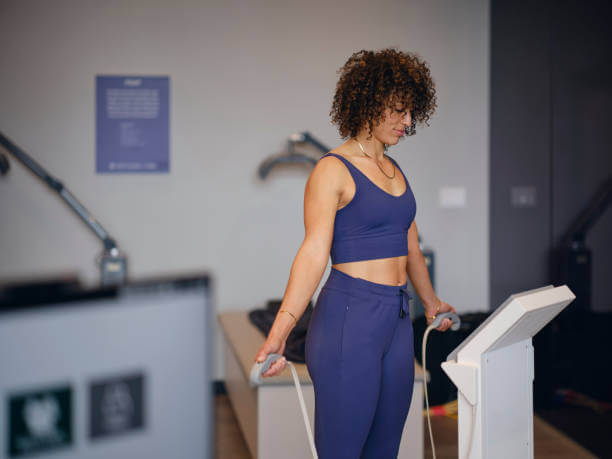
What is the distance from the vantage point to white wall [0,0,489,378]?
3.03 m

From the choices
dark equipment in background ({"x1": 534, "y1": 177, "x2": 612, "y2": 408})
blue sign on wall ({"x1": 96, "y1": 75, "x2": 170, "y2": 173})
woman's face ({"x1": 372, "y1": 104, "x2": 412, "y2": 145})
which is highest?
blue sign on wall ({"x1": 96, "y1": 75, "x2": 170, "y2": 173})

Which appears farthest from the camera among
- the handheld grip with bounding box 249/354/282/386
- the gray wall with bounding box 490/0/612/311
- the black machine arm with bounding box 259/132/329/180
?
the gray wall with bounding box 490/0/612/311

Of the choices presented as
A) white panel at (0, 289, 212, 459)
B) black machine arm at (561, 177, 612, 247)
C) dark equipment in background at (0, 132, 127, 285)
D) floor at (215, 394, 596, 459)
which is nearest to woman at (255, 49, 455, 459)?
white panel at (0, 289, 212, 459)

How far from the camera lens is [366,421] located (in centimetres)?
133

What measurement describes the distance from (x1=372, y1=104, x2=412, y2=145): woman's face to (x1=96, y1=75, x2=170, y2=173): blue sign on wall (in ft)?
6.41

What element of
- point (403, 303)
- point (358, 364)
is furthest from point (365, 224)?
point (358, 364)

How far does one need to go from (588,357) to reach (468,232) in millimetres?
928

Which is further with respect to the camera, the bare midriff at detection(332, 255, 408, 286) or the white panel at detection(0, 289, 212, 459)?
the bare midriff at detection(332, 255, 408, 286)

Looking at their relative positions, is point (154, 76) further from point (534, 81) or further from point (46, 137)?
point (534, 81)

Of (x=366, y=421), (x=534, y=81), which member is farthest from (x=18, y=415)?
(x=534, y=81)

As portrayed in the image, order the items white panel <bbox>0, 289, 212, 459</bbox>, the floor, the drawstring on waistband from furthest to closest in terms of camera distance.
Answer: the floor
the drawstring on waistband
white panel <bbox>0, 289, 212, 459</bbox>

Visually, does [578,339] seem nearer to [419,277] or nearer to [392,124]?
[419,277]

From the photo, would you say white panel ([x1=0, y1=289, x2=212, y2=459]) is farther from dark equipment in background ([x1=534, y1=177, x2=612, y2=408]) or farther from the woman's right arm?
dark equipment in background ([x1=534, y1=177, x2=612, y2=408])

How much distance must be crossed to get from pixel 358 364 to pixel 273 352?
22cm
